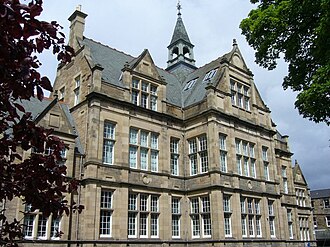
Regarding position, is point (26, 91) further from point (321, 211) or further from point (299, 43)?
point (321, 211)

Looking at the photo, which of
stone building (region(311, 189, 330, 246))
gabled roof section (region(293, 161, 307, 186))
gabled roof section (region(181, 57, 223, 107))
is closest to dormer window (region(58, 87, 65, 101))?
gabled roof section (region(181, 57, 223, 107))

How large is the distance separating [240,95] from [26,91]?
2418cm

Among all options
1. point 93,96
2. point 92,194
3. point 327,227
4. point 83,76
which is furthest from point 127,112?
point 327,227

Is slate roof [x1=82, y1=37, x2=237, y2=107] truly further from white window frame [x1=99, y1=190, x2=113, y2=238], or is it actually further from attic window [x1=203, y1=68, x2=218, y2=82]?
white window frame [x1=99, y1=190, x2=113, y2=238]

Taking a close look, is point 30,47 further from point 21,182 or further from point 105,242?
point 105,242

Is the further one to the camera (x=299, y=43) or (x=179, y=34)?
(x=179, y=34)

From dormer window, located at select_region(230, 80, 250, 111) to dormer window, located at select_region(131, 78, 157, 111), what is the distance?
6.07 meters

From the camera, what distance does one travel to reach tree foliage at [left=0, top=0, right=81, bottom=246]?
2.80 m

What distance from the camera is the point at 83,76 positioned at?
21375mm

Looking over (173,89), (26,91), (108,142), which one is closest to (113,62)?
(173,89)

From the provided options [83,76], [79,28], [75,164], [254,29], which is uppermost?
[79,28]

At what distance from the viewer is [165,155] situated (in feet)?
72.3

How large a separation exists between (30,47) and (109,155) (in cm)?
1685

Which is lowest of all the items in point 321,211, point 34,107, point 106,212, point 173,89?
point 106,212
